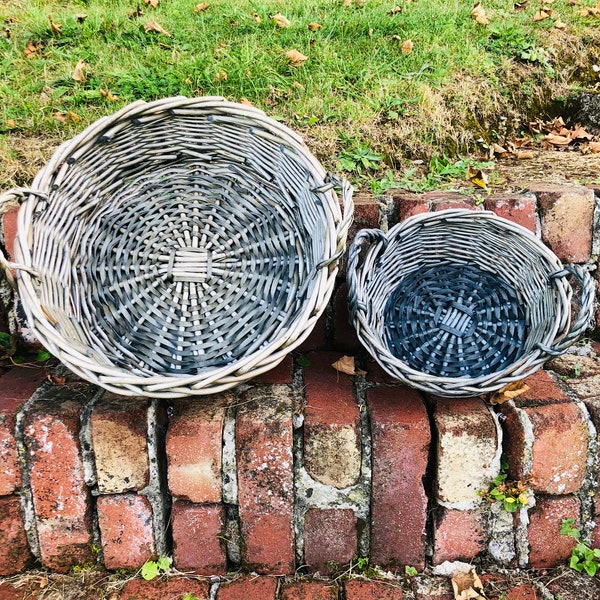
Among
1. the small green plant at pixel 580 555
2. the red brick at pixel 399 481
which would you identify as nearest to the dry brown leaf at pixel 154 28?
the red brick at pixel 399 481

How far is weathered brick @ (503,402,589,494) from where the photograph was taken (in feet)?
4.80

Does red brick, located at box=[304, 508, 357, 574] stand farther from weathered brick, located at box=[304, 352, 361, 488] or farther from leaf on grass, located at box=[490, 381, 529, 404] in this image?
leaf on grass, located at box=[490, 381, 529, 404]

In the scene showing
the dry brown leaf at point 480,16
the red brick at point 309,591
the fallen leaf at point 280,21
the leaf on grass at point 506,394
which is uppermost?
the dry brown leaf at point 480,16

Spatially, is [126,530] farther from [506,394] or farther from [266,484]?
[506,394]

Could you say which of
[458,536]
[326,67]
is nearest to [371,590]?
[458,536]

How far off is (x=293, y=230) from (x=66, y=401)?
82 centimetres

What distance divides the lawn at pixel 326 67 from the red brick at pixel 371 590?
1368mm

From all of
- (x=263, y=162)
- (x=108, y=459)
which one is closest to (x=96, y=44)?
(x=263, y=162)

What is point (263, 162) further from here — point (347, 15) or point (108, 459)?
point (347, 15)

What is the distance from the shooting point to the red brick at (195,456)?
142 cm

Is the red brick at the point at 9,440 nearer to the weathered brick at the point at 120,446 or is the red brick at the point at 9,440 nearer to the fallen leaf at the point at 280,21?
the weathered brick at the point at 120,446

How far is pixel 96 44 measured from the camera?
2.59 metres

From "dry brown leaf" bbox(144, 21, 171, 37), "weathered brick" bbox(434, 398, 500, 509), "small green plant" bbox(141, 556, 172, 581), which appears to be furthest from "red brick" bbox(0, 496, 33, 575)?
"dry brown leaf" bbox(144, 21, 171, 37)

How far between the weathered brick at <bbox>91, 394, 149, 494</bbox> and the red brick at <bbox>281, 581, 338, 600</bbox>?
0.47m
